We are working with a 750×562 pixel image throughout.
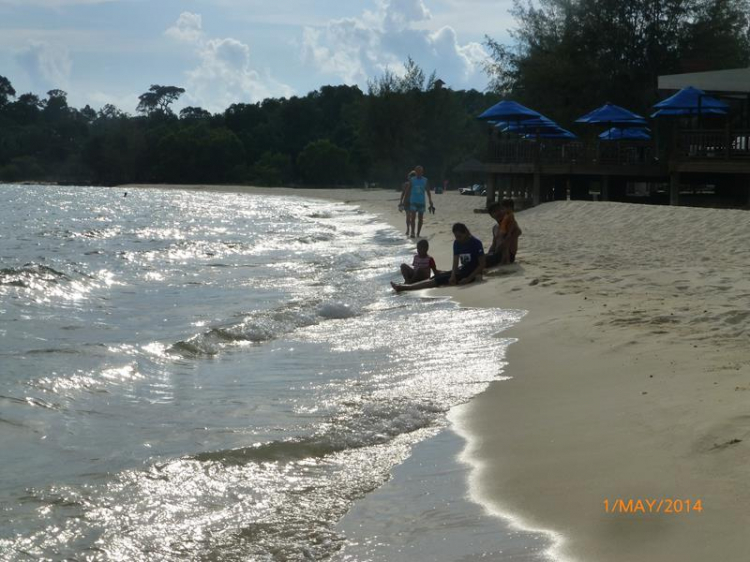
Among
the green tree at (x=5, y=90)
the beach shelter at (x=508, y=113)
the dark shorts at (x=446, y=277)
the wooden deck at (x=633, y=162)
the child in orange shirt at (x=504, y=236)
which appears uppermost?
the green tree at (x=5, y=90)

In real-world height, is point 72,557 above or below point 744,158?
below

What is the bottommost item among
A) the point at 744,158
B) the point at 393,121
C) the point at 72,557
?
the point at 72,557

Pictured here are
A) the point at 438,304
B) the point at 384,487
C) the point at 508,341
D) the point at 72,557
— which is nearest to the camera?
the point at 72,557

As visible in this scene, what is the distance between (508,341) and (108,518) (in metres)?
4.40

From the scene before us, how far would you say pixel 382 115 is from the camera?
6394 cm

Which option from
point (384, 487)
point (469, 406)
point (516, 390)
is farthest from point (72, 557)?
point (516, 390)

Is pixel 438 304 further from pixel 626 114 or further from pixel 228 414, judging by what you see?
pixel 626 114

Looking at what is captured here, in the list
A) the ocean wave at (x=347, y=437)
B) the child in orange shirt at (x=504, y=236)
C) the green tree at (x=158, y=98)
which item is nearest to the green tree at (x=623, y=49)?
the child in orange shirt at (x=504, y=236)

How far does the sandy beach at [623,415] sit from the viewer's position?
3.59m

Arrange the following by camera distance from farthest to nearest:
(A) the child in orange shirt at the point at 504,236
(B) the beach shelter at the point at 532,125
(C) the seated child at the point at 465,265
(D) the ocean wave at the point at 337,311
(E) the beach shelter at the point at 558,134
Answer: (E) the beach shelter at the point at 558,134
(B) the beach shelter at the point at 532,125
(A) the child in orange shirt at the point at 504,236
(C) the seated child at the point at 465,265
(D) the ocean wave at the point at 337,311

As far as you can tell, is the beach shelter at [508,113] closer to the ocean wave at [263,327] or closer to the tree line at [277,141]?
the ocean wave at [263,327]

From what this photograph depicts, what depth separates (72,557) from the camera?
3.85 meters

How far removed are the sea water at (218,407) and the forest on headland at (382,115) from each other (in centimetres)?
2609
